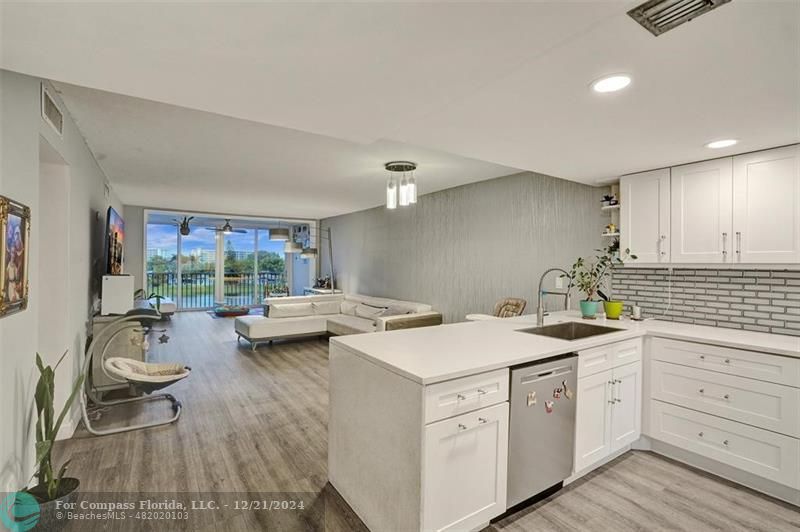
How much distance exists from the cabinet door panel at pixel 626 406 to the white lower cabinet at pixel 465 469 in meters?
1.15

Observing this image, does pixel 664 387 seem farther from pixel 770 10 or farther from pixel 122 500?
pixel 122 500

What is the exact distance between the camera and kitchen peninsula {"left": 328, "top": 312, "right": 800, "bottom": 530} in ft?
5.38

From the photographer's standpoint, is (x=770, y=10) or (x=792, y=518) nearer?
(x=770, y=10)

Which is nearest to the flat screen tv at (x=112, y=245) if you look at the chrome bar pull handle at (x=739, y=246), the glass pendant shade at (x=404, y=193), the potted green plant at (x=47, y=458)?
the potted green plant at (x=47, y=458)

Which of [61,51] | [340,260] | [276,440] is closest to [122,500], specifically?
[276,440]

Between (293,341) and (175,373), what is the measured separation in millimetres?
2966

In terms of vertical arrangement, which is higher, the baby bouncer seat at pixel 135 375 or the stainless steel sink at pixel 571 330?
the stainless steel sink at pixel 571 330

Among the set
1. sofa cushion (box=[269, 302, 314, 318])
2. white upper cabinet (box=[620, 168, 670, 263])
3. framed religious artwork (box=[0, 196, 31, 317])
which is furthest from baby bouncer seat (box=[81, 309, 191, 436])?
white upper cabinet (box=[620, 168, 670, 263])

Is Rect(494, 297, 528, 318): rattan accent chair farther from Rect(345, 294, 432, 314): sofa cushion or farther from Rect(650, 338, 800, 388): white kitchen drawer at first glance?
Rect(650, 338, 800, 388): white kitchen drawer

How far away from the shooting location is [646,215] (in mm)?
3094

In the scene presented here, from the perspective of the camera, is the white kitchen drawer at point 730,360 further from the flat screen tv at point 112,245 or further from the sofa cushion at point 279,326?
the flat screen tv at point 112,245

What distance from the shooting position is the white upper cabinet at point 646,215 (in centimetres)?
298

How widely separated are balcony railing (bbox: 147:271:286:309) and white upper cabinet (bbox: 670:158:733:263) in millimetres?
9737

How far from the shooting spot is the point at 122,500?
209 cm
